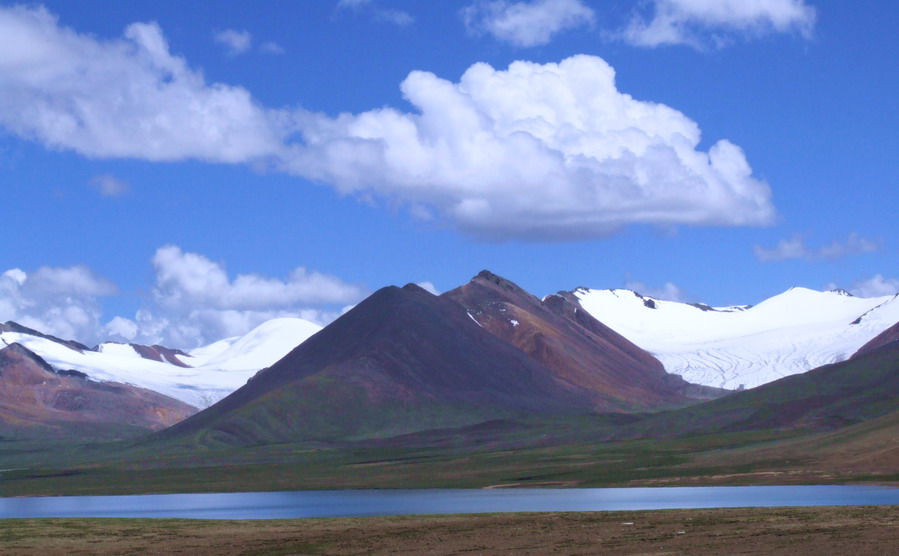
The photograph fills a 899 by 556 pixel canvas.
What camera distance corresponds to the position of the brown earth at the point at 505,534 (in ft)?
202

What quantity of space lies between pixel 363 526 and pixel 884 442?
255ft

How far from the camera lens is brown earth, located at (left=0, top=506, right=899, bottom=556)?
202 feet

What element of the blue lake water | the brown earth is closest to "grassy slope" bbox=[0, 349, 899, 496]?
the blue lake water

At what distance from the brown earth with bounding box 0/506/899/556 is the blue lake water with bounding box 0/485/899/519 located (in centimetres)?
1113

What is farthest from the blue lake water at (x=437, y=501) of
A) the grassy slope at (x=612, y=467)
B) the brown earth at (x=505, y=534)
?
the grassy slope at (x=612, y=467)

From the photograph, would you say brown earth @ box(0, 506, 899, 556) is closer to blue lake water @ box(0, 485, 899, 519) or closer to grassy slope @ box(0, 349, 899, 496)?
blue lake water @ box(0, 485, 899, 519)

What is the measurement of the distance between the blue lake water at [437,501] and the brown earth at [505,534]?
1113 cm

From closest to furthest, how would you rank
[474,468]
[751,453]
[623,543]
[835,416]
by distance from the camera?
[623,543]
[751,453]
[474,468]
[835,416]

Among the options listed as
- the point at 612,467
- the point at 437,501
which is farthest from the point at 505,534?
the point at 612,467

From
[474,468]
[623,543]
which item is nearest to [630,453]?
[474,468]

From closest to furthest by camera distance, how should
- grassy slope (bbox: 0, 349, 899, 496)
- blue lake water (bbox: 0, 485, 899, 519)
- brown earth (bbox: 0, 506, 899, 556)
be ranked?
brown earth (bbox: 0, 506, 899, 556) → blue lake water (bbox: 0, 485, 899, 519) → grassy slope (bbox: 0, 349, 899, 496)

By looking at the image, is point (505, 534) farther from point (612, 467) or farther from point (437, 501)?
point (612, 467)

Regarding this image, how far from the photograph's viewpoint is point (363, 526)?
82500 millimetres

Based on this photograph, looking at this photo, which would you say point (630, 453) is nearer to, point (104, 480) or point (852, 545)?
point (104, 480)
